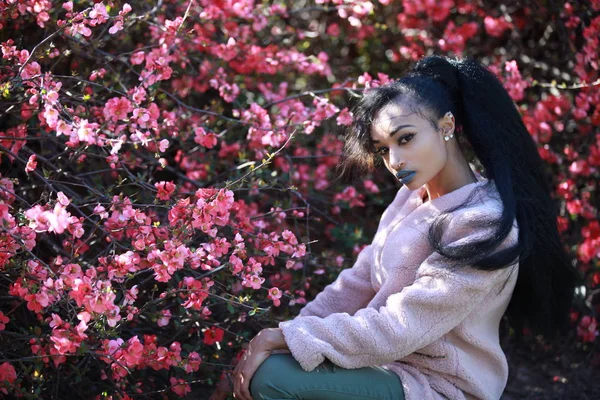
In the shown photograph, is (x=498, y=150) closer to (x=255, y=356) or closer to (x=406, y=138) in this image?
(x=406, y=138)

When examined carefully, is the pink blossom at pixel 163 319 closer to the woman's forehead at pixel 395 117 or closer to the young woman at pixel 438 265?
the young woman at pixel 438 265

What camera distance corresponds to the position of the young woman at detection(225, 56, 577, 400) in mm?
1928

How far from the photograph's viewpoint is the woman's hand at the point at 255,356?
6.43 feet

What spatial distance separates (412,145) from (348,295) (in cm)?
55

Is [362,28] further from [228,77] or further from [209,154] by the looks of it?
[209,154]

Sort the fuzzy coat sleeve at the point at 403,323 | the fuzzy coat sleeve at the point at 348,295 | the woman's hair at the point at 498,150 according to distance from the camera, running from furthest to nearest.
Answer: the fuzzy coat sleeve at the point at 348,295 < the woman's hair at the point at 498,150 < the fuzzy coat sleeve at the point at 403,323

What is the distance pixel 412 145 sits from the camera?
2.07 meters

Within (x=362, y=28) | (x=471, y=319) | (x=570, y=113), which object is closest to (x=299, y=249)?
(x=471, y=319)

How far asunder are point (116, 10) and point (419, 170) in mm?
1606

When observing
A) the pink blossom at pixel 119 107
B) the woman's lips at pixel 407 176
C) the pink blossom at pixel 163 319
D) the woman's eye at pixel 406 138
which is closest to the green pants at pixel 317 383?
the pink blossom at pixel 163 319

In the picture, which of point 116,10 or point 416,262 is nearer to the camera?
point 416,262

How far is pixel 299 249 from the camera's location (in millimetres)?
2377

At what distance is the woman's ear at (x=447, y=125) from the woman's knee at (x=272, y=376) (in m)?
0.73

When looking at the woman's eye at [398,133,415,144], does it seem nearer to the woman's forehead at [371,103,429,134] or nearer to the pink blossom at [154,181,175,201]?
the woman's forehead at [371,103,429,134]
